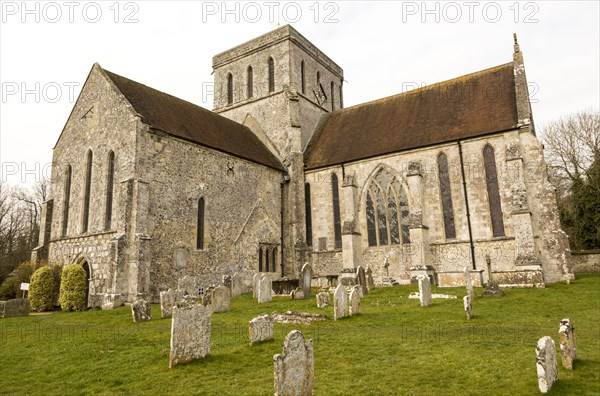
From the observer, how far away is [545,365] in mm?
5156

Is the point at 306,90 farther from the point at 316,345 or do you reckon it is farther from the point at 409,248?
the point at 316,345

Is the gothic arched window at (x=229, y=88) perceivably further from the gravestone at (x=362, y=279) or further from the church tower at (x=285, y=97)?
the gravestone at (x=362, y=279)

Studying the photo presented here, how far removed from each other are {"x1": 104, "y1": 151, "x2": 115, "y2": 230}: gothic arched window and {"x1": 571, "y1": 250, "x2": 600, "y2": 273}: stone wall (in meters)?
26.1

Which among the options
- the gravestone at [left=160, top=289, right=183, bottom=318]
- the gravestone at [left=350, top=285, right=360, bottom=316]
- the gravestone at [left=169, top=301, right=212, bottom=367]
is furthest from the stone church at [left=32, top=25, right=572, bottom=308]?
the gravestone at [left=169, top=301, right=212, bottom=367]

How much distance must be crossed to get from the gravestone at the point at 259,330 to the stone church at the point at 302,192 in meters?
8.77

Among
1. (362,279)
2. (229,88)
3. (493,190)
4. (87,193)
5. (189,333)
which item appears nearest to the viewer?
(189,333)

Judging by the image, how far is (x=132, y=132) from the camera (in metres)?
17.0

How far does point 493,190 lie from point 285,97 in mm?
13946

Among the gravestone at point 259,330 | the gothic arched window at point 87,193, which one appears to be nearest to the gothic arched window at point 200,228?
the gothic arched window at point 87,193

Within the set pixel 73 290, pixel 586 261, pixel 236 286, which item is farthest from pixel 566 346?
pixel 586 261

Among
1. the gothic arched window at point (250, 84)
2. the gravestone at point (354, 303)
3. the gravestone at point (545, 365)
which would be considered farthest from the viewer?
the gothic arched window at point (250, 84)

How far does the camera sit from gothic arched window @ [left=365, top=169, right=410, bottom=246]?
21141 mm

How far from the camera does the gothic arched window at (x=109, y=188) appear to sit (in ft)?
57.1

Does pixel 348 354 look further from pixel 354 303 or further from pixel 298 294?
pixel 298 294
